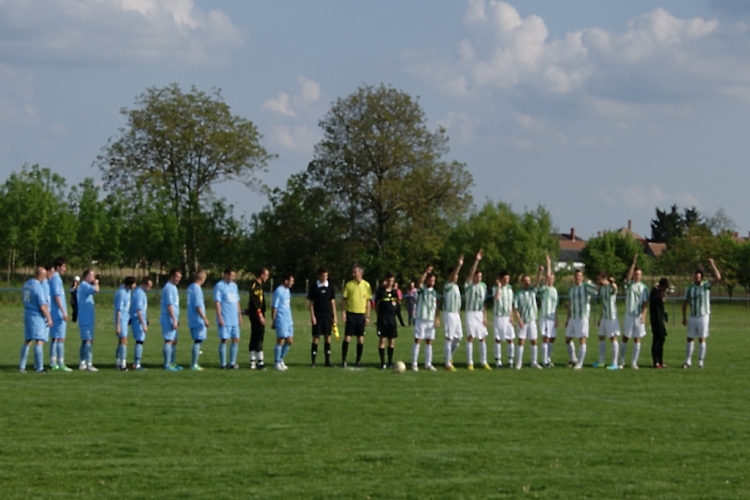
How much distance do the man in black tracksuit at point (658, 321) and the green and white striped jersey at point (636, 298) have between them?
50 cm

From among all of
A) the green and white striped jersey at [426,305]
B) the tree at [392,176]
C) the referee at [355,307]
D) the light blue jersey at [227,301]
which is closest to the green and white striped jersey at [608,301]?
the green and white striped jersey at [426,305]

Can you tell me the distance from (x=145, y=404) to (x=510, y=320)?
8771 mm

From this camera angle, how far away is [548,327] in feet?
67.5

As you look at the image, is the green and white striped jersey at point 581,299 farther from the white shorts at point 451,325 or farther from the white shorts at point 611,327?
the white shorts at point 451,325

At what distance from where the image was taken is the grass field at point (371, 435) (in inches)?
354

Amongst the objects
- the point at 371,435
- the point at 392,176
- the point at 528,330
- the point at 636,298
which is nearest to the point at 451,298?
the point at 528,330

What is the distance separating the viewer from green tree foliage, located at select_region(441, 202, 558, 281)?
230 ft

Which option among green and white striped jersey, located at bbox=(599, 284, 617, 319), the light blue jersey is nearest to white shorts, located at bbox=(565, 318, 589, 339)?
green and white striped jersey, located at bbox=(599, 284, 617, 319)

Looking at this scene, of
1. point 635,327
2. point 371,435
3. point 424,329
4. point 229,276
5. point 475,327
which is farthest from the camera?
point 635,327

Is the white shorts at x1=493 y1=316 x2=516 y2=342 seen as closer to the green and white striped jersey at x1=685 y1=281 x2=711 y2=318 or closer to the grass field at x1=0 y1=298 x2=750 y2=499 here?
the grass field at x1=0 y1=298 x2=750 y2=499

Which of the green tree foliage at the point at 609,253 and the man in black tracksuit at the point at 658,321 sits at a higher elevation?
the green tree foliage at the point at 609,253

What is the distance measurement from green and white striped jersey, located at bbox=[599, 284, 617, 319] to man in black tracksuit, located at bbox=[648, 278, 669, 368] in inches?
45.2

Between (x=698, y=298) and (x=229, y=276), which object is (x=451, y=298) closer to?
(x=229, y=276)

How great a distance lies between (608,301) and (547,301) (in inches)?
46.7
